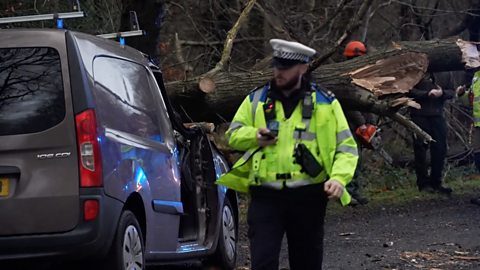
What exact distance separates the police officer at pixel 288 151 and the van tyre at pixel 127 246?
964 mm

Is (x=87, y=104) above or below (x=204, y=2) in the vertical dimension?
below

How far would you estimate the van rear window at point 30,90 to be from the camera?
604 centimetres

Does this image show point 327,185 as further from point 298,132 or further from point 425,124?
point 425,124

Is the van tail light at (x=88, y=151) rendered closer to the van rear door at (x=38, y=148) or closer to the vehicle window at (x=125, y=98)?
the van rear door at (x=38, y=148)

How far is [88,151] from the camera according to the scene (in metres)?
5.96

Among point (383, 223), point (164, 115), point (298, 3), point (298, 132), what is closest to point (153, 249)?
point (164, 115)

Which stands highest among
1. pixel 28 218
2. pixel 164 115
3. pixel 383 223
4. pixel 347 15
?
pixel 347 15

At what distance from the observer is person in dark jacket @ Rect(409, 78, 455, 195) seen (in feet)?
42.7

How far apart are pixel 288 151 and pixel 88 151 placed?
49.7 inches

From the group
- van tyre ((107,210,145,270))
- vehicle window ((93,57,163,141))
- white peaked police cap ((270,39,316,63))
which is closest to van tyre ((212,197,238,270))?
vehicle window ((93,57,163,141))

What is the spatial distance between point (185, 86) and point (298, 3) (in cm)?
717

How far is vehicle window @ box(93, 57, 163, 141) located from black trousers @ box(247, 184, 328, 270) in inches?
48.0

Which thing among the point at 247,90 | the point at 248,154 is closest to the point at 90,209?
the point at 248,154

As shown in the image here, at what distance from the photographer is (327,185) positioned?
17.8 ft
